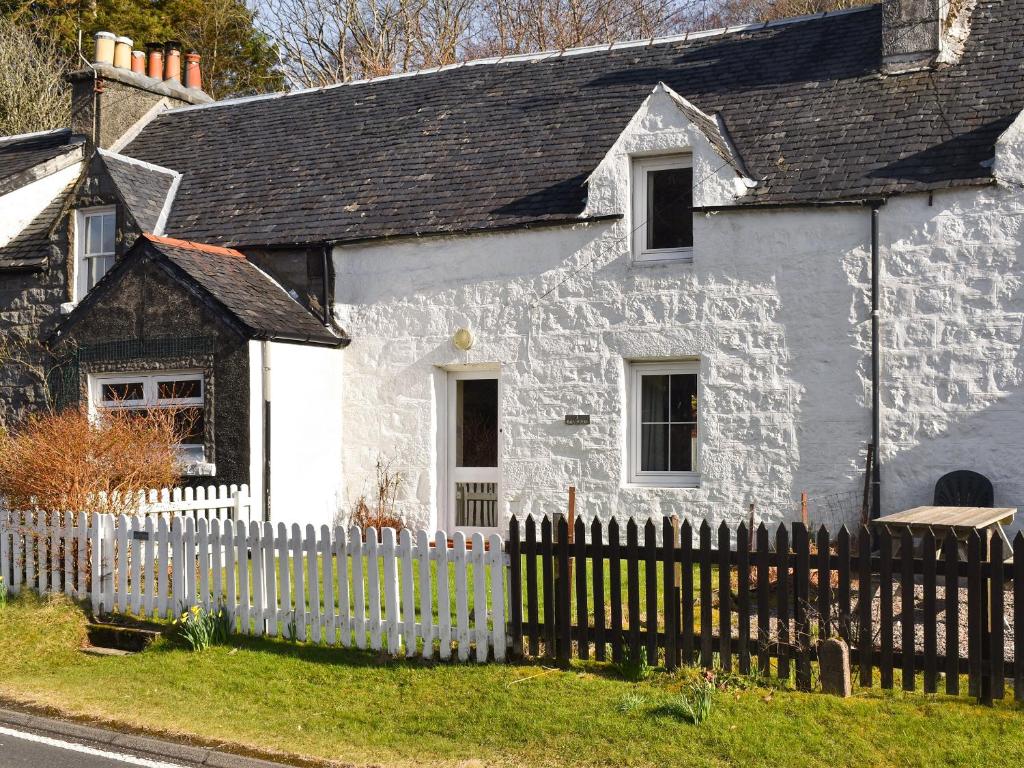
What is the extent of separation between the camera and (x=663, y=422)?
14.3 m

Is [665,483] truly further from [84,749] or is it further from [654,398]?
[84,749]

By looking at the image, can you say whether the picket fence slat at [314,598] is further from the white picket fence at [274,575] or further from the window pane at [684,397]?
the window pane at [684,397]

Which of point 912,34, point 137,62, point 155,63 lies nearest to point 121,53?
point 137,62

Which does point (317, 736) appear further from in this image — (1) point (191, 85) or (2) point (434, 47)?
(2) point (434, 47)

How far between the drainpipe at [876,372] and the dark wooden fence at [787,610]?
A: 4.06m

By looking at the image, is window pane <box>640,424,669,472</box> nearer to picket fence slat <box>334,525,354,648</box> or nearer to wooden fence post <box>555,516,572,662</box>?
picket fence slat <box>334,525,354,648</box>

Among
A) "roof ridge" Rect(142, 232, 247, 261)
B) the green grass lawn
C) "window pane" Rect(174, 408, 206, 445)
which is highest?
"roof ridge" Rect(142, 232, 247, 261)

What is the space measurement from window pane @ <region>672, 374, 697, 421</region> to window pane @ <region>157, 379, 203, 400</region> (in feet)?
20.2

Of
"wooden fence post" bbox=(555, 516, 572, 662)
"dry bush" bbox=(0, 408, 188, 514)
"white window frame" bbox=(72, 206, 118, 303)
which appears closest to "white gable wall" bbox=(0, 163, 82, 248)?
"white window frame" bbox=(72, 206, 118, 303)

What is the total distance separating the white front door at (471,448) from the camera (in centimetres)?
1541

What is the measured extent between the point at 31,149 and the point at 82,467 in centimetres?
1178

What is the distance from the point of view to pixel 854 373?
13.0m

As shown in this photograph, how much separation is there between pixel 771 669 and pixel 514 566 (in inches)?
78.6

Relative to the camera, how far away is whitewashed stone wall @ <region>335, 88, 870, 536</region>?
1319cm
